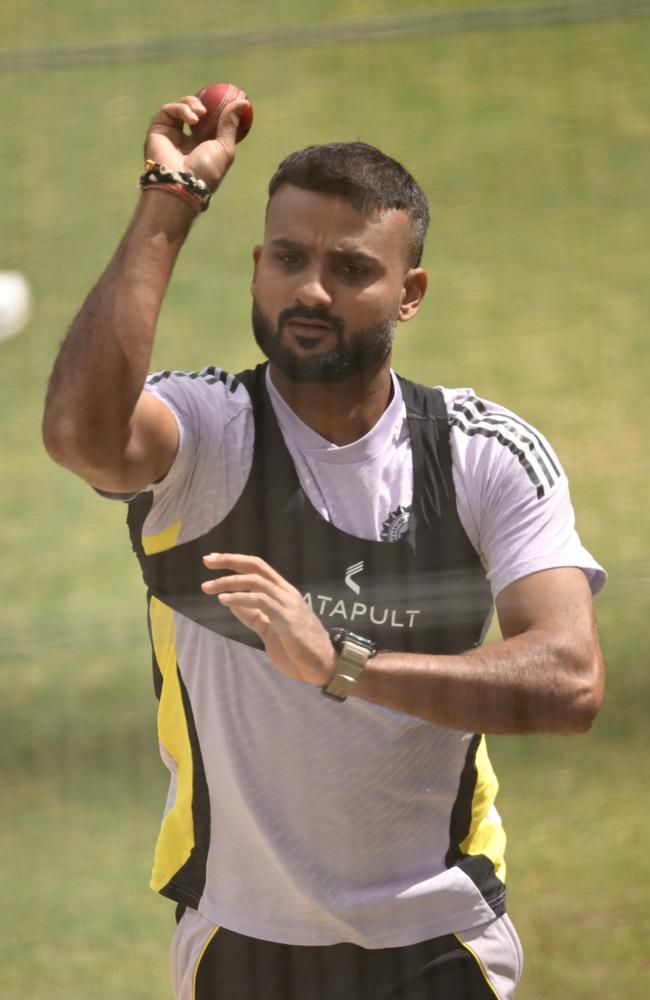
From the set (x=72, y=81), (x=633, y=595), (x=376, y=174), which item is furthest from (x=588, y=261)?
(x=376, y=174)

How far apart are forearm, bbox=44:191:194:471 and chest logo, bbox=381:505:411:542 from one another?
16.7 inches

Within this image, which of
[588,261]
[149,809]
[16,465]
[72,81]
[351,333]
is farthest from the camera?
[72,81]

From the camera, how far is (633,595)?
11.4ft

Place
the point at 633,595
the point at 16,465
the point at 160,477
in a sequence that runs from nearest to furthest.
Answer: the point at 160,477
the point at 633,595
the point at 16,465

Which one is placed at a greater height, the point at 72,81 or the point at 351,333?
the point at 72,81

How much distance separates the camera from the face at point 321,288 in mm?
1990

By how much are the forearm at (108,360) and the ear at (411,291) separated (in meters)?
0.49

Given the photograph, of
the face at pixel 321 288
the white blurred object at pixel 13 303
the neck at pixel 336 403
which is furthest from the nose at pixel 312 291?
the white blurred object at pixel 13 303

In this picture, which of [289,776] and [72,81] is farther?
[72,81]

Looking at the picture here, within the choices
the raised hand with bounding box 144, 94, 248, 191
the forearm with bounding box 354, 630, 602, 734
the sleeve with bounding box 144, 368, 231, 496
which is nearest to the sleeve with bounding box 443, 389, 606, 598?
the forearm with bounding box 354, 630, 602, 734

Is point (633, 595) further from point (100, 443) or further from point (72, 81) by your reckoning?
point (72, 81)

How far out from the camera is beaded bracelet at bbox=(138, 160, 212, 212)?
5.97ft

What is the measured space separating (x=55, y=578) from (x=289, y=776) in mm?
2918

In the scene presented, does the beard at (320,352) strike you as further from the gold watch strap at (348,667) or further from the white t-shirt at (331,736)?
the gold watch strap at (348,667)
